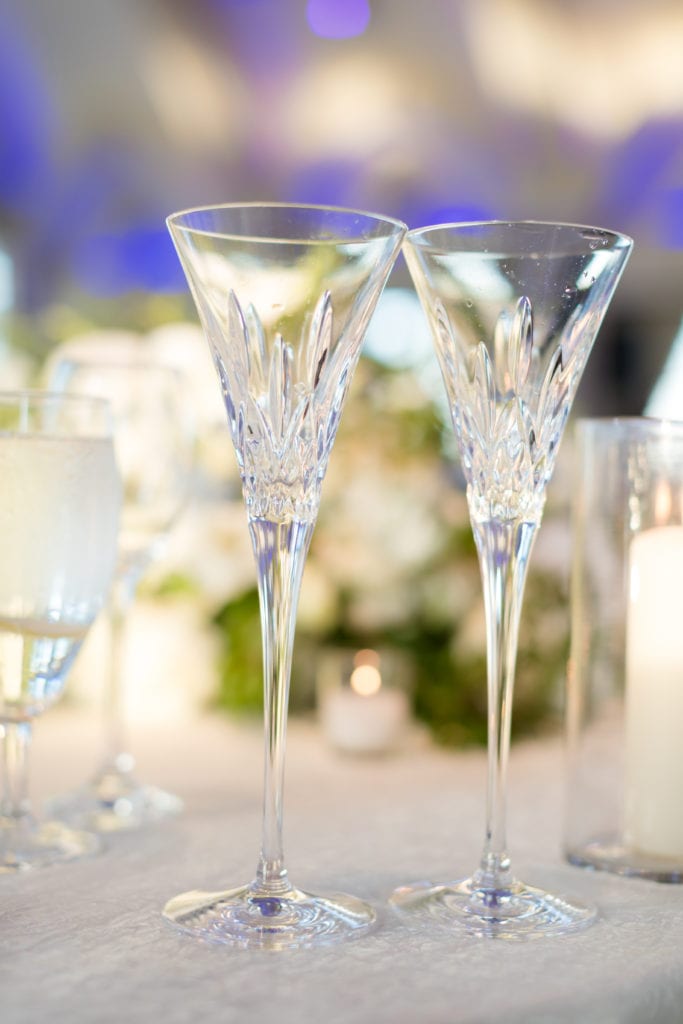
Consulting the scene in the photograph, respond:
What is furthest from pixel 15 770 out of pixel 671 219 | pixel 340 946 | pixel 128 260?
pixel 671 219

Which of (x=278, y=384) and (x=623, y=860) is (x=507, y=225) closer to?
(x=278, y=384)

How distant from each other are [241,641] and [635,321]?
522cm

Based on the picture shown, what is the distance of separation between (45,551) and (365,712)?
1.56 ft

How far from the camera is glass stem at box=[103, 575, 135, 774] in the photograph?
0.92 meters

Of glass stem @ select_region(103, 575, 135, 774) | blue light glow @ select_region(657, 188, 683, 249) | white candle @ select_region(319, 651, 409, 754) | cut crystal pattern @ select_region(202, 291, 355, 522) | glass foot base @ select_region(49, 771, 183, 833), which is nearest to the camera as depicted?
cut crystal pattern @ select_region(202, 291, 355, 522)

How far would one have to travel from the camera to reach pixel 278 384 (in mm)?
559

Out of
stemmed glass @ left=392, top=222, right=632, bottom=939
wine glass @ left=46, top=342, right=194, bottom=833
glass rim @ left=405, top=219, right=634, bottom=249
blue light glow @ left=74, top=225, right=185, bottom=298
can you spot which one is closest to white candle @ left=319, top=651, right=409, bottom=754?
wine glass @ left=46, top=342, right=194, bottom=833

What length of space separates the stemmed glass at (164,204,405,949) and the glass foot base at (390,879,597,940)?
0.03 metres

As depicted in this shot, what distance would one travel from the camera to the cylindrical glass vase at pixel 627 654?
68 cm

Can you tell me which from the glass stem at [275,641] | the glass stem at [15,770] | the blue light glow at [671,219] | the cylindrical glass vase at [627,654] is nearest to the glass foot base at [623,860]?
the cylindrical glass vase at [627,654]

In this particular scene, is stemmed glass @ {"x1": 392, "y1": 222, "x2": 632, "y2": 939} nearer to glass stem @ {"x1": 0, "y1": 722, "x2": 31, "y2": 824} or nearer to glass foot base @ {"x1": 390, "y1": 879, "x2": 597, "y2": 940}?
glass foot base @ {"x1": 390, "y1": 879, "x2": 597, "y2": 940}

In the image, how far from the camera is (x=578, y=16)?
271 centimetres

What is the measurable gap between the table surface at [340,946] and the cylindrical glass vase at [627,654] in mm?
33

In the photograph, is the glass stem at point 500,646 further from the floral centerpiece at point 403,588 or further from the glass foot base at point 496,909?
the floral centerpiece at point 403,588
